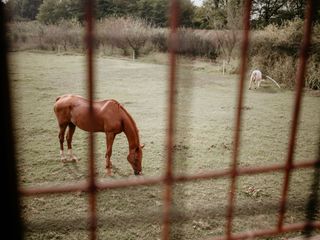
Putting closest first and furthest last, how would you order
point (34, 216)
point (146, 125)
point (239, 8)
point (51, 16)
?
point (34, 216)
point (146, 125)
point (239, 8)
point (51, 16)

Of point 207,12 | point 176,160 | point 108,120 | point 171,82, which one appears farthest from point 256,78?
point 171,82

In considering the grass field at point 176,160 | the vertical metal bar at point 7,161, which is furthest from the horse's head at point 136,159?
the vertical metal bar at point 7,161

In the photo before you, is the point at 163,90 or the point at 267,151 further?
the point at 163,90

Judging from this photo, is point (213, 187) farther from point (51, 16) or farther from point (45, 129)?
point (51, 16)

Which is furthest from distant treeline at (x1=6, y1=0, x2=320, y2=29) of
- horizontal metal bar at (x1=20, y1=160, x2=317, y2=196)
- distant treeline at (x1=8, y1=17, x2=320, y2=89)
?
horizontal metal bar at (x1=20, y1=160, x2=317, y2=196)

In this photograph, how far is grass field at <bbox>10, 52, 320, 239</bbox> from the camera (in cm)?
346

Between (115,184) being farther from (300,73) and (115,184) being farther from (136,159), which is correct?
(136,159)

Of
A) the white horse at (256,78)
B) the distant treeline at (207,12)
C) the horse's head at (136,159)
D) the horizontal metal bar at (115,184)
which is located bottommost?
the horse's head at (136,159)

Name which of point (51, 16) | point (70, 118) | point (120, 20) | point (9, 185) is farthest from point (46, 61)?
point (9, 185)

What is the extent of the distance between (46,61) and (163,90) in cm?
945

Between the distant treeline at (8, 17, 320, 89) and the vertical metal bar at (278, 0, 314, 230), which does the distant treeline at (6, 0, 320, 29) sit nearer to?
the distant treeline at (8, 17, 320, 89)

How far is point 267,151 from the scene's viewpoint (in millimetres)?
6117

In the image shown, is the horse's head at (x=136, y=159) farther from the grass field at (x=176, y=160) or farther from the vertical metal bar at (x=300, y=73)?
the vertical metal bar at (x=300, y=73)

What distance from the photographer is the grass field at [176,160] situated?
11.4 feet
